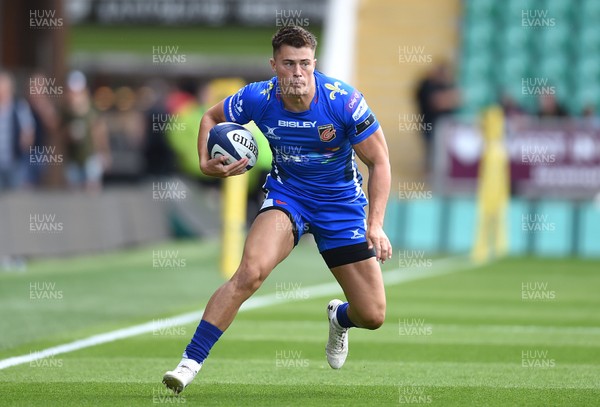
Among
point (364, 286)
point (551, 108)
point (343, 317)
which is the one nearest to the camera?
point (364, 286)

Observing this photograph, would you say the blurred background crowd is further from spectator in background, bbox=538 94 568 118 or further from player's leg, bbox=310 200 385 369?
player's leg, bbox=310 200 385 369

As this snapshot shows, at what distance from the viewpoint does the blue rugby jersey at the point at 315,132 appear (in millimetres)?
8203

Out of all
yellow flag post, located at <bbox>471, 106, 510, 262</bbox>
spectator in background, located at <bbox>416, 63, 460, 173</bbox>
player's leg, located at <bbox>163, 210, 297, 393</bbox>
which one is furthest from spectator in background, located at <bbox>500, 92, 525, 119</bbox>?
player's leg, located at <bbox>163, 210, 297, 393</bbox>

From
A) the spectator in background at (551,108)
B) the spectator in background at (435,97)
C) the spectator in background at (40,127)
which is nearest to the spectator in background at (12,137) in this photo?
the spectator in background at (40,127)

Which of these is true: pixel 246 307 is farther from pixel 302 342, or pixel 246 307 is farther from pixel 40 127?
pixel 40 127

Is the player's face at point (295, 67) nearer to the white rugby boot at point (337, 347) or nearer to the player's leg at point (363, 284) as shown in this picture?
the player's leg at point (363, 284)

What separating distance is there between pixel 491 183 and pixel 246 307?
8511mm

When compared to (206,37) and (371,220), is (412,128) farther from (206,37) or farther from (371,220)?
(371,220)

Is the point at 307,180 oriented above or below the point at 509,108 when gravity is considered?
above

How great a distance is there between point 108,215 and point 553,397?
13.3 m

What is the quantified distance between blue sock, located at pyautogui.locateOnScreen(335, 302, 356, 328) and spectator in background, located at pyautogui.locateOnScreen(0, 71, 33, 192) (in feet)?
36.2

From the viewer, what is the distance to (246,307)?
45.6 feet

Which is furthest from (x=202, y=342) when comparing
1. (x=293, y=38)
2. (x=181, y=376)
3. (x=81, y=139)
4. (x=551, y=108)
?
(x=551, y=108)

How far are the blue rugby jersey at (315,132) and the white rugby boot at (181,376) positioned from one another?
1409 mm
